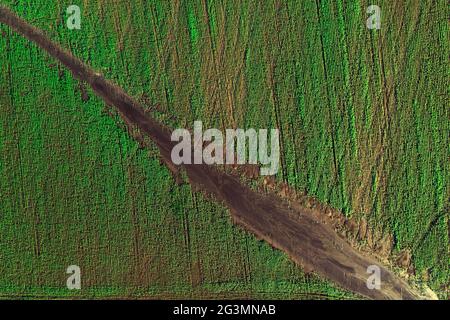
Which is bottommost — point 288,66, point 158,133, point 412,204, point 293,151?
point 412,204

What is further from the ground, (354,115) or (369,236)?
(354,115)

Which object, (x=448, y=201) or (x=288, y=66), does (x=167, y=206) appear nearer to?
(x=288, y=66)

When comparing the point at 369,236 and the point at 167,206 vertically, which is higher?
the point at 167,206
